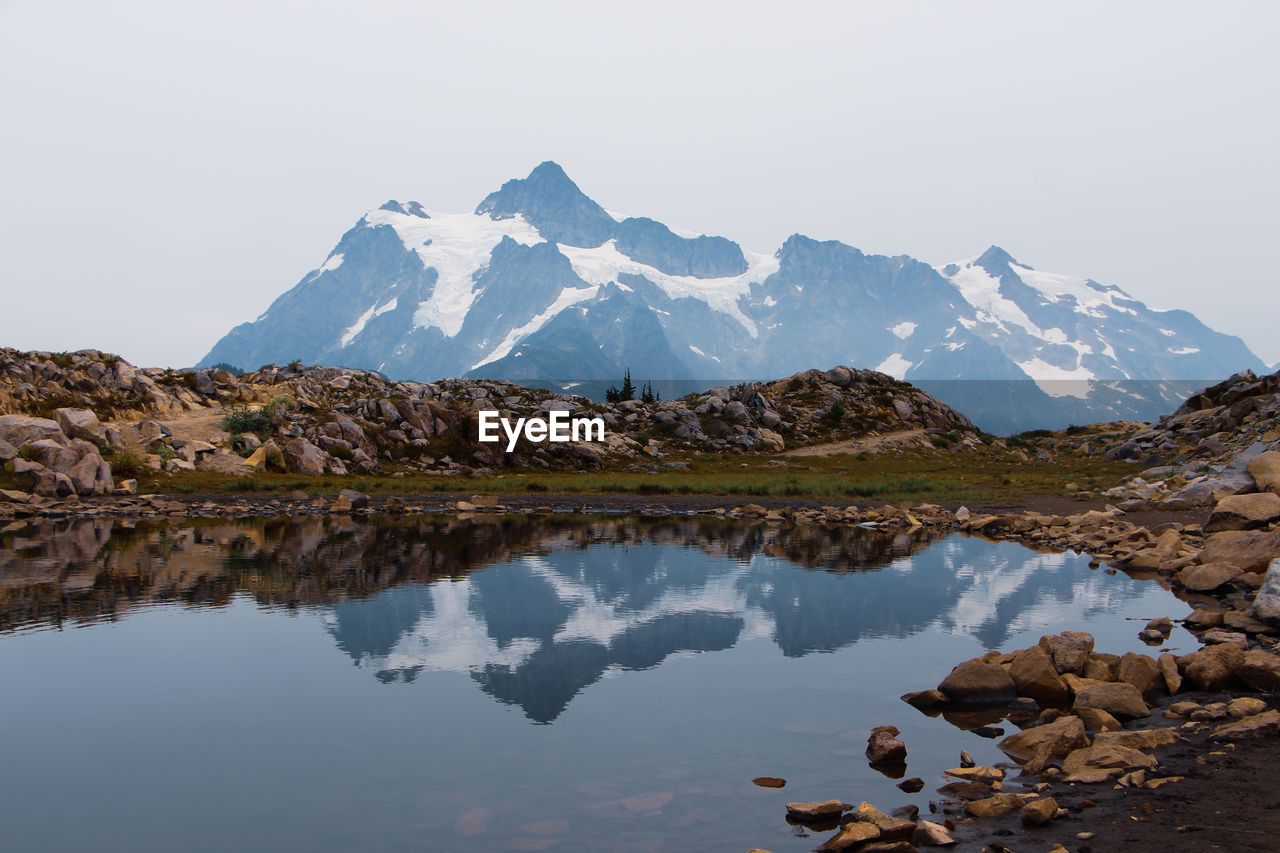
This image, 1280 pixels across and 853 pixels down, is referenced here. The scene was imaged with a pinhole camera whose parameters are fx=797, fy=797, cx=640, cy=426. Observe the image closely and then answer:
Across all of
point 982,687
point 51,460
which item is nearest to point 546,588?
point 982,687

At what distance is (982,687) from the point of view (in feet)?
61.4

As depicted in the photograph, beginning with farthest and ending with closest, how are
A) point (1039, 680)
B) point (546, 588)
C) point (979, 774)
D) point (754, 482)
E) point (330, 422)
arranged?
1. point (330, 422)
2. point (754, 482)
3. point (546, 588)
4. point (1039, 680)
5. point (979, 774)

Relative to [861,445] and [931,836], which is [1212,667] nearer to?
[931,836]

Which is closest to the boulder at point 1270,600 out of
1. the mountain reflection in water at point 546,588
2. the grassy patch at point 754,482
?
the mountain reflection in water at point 546,588

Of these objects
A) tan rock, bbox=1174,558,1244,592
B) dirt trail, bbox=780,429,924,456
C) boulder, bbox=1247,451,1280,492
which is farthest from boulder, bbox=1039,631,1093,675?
dirt trail, bbox=780,429,924,456

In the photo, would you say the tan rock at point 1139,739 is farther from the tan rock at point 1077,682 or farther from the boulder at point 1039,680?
the boulder at point 1039,680

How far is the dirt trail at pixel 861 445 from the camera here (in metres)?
101

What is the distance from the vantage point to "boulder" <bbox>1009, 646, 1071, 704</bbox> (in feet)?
60.3

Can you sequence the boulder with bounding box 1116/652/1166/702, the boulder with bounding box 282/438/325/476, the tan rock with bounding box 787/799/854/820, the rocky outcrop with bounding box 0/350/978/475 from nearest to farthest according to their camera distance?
the tan rock with bounding box 787/799/854/820 → the boulder with bounding box 1116/652/1166/702 → the rocky outcrop with bounding box 0/350/978/475 → the boulder with bounding box 282/438/325/476

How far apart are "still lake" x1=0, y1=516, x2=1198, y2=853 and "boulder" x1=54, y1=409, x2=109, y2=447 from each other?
28.4 m

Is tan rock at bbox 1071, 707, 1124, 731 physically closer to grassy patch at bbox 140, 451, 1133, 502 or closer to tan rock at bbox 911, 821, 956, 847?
tan rock at bbox 911, 821, 956, 847

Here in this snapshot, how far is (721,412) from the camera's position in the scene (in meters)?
108

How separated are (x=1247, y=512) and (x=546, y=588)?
29184 millimetres

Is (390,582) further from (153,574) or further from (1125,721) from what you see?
(1125,721)
